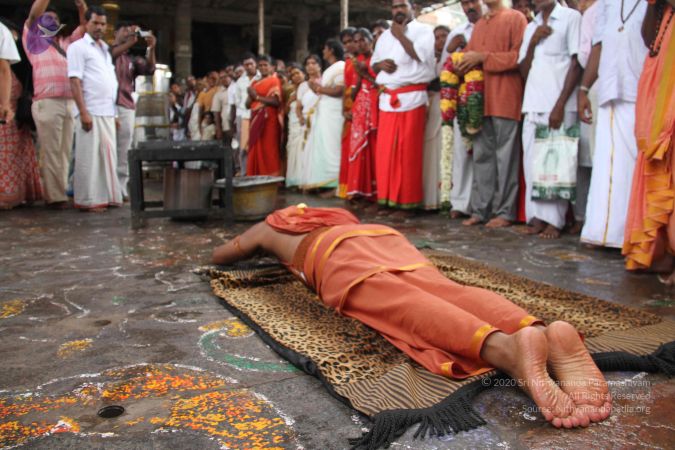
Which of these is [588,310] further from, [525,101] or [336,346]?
[525,101]

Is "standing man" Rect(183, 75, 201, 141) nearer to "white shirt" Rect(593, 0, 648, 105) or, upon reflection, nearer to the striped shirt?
the striped shirt

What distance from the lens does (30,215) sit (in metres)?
5.85

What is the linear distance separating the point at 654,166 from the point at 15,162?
586 cm

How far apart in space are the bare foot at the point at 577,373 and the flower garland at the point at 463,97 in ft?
11.9

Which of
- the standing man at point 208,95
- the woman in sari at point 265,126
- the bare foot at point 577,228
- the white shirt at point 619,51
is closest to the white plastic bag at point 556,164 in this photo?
the bare foot at point 577,228

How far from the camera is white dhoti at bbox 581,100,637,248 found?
Result: 3.85 meters

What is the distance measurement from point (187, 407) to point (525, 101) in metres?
3.90

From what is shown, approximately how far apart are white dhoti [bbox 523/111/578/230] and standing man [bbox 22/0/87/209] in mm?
4459

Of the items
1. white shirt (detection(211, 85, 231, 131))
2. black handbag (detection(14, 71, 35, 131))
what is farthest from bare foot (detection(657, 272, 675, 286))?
white shirt (detection(211, 85, 231, 131))

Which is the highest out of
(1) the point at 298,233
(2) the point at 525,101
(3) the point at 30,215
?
(2) the point at 525,101

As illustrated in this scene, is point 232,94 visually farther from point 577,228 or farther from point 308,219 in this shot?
point 308,219

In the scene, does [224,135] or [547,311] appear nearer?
[547,311]

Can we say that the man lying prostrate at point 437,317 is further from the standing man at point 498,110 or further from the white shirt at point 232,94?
the white shirt at point 232,94

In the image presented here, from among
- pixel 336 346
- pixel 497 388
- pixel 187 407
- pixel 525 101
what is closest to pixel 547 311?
pixel 497 388
